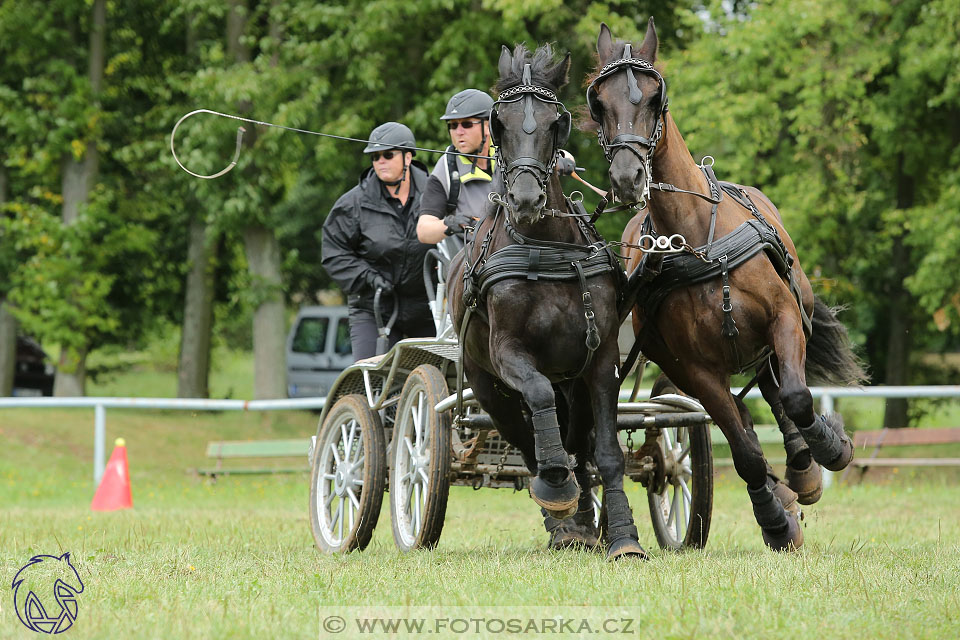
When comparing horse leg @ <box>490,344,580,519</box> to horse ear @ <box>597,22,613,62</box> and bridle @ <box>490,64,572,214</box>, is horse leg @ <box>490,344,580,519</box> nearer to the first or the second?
bridle @ <box>490,64,572,214</box>

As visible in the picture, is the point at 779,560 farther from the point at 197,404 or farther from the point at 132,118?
the point at 132,118

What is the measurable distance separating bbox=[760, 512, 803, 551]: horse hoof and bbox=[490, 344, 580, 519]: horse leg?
1.29m

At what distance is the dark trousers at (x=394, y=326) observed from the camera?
8344 mm

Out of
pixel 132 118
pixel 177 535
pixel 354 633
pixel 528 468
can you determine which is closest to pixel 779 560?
pixel 528 468

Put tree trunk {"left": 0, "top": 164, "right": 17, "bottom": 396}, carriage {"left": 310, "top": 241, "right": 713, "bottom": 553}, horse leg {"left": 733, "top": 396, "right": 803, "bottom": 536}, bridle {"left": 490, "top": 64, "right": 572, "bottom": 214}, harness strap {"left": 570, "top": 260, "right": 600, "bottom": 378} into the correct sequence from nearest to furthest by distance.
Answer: bridle {"left": 490, "top": 64, "right": 572, "bottom": 214} → harness strap {"left": 570, "top": 260, "right": 600, "bottom": 378} → carriage {"left": 310, "top": 241, "right": 713, "bottom": 553} → horse leg {"left": 733, "top": 396, "right": 803, "bottom": 536} → tree trunk {"left": 0, "top": 164, "right": 17, "bottom": 396}

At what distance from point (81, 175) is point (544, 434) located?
1594 cm

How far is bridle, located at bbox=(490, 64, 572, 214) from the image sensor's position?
549 centimetres

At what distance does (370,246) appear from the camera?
27.4ft

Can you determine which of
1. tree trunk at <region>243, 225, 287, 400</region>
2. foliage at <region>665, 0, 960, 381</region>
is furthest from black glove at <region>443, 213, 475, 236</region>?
tree trunk at <region>243, 225, 287, 400</region>

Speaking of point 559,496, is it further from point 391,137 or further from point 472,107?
point 391,137

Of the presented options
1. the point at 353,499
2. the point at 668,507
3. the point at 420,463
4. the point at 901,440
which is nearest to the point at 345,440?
the point at 353,499

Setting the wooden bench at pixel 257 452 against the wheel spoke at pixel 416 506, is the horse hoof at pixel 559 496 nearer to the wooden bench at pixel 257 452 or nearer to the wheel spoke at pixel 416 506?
the wheel spoke at pixel 416 506

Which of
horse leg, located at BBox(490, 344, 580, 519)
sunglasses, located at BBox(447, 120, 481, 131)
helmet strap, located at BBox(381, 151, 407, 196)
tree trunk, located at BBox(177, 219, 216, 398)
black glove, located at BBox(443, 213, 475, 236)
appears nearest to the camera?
horse leg, located at BBox(490, 344, 580, 519)

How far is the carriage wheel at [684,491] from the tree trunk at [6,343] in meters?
15.8
